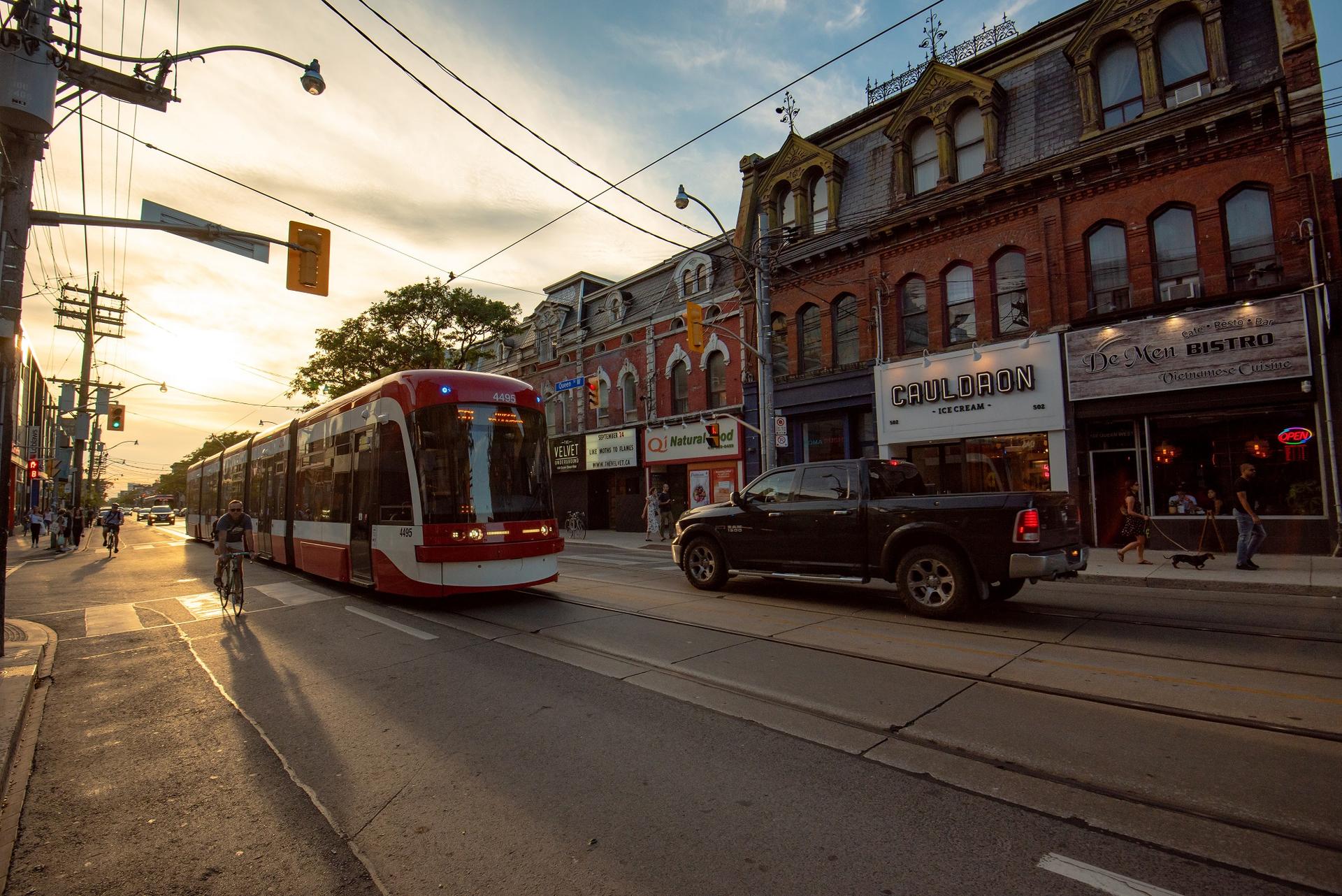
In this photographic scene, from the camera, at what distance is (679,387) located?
1064 inches

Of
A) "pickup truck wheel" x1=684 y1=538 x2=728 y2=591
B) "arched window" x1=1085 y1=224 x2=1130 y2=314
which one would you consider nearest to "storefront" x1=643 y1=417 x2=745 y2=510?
"arched window" x1=1085 y1=224 x2=1130 y2=314

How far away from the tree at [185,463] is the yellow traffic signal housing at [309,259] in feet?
263

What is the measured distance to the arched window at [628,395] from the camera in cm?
2917

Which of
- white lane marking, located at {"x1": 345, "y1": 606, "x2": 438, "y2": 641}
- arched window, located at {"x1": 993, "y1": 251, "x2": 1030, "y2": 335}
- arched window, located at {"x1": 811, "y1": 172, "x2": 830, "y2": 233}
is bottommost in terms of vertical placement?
white lane marking, located at {"x1": 345, "y1": 606, "x2": 438, "y2": 641}

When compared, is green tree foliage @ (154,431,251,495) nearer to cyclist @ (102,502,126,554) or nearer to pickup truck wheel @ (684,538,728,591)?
cyclist @ (102,502,126,554)

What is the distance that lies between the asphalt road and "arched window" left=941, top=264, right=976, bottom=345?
14879 mm

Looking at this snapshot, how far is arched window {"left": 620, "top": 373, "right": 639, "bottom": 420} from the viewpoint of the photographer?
29.2 metres

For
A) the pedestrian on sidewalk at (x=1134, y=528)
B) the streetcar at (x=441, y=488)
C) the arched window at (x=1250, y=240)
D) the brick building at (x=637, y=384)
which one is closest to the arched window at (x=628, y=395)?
the brick building at (x=637, y=384)

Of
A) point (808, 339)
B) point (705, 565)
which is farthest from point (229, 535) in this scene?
point (808, 339)

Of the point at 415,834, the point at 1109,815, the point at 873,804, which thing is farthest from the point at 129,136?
the point at 1109,815

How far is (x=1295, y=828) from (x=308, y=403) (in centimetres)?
3653

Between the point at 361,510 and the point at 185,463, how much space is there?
5540 inches

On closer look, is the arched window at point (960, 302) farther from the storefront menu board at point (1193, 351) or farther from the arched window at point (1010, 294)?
the storefront menu board at point (1193, 351)

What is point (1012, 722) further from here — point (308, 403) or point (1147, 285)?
point (308, 403)
